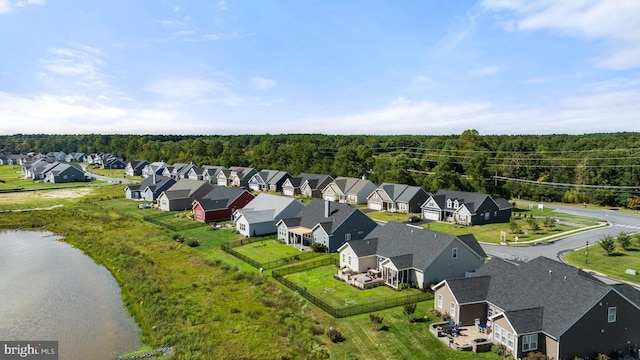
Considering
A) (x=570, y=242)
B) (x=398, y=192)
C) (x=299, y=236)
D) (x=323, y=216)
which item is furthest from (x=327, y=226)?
(x=570, y=242)

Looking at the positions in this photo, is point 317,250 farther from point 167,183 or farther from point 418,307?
point 167,183

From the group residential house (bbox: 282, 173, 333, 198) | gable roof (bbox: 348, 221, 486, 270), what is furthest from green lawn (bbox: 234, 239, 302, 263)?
residential house (bbox: 282, 173, 333, 198)

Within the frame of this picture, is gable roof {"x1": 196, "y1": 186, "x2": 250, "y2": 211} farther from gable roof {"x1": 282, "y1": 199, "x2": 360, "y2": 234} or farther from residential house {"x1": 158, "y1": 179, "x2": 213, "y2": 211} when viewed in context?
gable roof {"x1": 282, "y1": 199, "x2": 360, "y2": 234}

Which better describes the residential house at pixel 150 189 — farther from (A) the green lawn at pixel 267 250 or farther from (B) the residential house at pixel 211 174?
(A) the green lawn at pixel 267 250

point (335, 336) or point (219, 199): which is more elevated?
point (219, 199)

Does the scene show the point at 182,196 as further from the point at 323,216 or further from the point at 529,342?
the point at 529,342

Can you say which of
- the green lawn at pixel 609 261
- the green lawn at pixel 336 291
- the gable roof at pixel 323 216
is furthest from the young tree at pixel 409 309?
the green lawn at pixel 609 261
